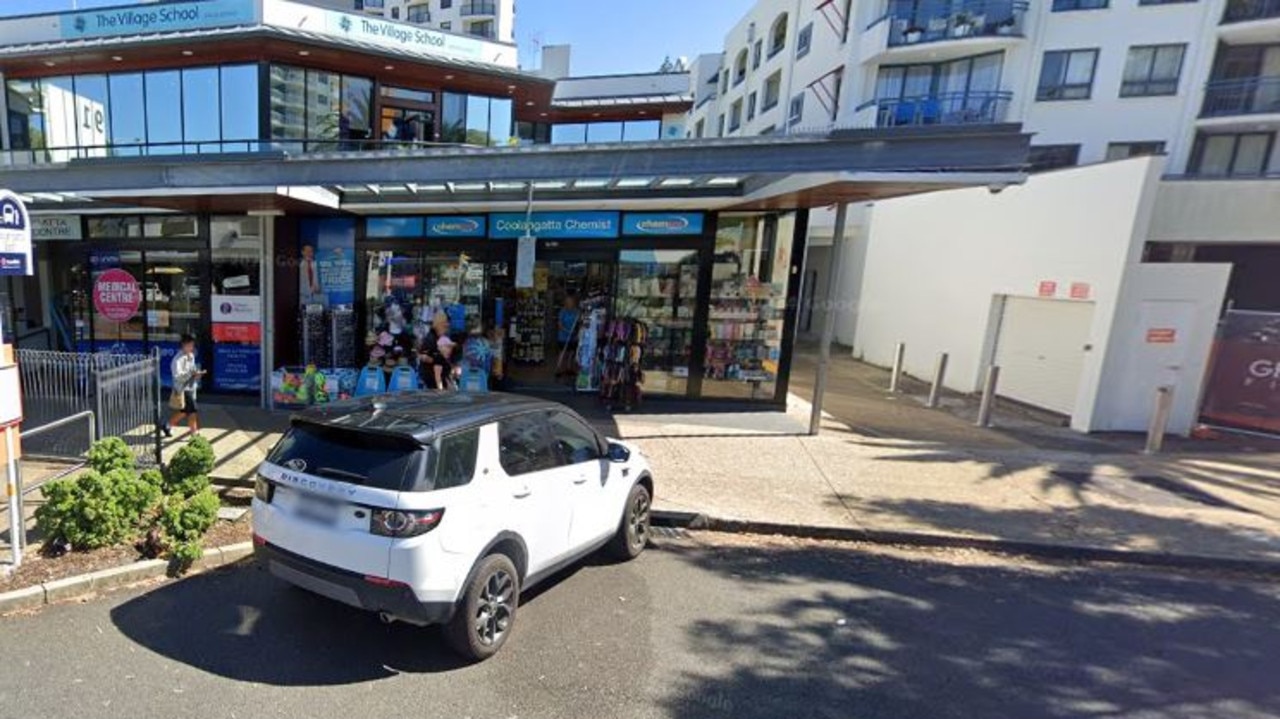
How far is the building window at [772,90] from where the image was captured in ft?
96.0

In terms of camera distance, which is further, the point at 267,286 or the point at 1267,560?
the point at 267,286

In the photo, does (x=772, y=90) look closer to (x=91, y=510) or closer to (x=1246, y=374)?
(x=1246, y=374)

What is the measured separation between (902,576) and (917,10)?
24370 millimetres

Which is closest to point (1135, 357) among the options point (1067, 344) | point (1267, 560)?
point (1067, 344)

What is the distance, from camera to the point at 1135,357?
9.70 meters

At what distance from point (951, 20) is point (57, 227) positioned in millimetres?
26935

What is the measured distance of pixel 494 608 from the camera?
3543mm

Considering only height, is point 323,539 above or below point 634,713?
above

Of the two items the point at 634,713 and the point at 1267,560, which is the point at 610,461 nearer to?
the point at 634,713

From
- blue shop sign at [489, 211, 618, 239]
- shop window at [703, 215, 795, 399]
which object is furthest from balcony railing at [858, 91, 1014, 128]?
blue shop sign at [489, 211, 618, 239]

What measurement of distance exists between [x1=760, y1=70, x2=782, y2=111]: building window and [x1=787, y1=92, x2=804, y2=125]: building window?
1448 mm

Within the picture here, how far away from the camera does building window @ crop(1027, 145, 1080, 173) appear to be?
21.3 metres

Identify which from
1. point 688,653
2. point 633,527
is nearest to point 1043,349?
point 633,527

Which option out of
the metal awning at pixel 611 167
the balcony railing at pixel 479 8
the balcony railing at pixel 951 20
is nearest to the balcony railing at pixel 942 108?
the balcony railing at pixel 951 20
